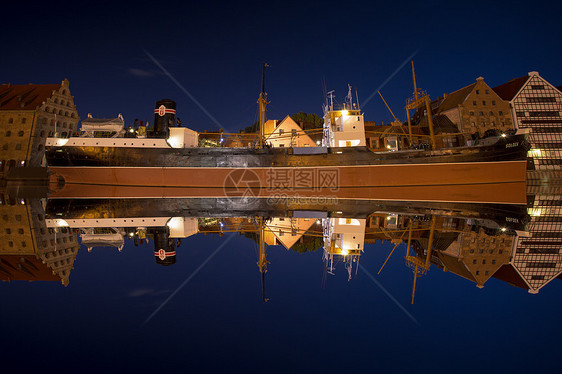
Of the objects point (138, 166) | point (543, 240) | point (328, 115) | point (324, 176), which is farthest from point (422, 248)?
point (138, 166)

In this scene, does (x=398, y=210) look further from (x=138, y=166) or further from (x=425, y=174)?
(x=138, y=166)

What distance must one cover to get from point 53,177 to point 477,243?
120ft

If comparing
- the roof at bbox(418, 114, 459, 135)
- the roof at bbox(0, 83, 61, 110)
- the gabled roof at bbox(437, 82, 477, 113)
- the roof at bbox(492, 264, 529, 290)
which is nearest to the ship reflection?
the roof at bbox(492, 264, 529, 290)

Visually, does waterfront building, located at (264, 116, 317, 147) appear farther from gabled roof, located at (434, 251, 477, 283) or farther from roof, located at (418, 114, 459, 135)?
gabled roof, located at (434, 251, 477, 283)

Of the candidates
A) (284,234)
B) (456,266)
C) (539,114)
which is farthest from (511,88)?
(456,266)

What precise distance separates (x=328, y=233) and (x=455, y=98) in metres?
39.3

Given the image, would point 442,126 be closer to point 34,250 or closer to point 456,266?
point 456,266

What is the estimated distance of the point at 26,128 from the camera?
35312 mm

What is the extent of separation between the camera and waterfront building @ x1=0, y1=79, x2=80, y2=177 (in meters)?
34.7

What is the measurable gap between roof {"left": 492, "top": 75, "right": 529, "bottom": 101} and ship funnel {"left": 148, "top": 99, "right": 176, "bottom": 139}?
41487 mm

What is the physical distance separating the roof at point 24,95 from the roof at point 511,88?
5879 cm

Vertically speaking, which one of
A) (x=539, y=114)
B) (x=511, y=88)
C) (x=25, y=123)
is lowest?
(x=25, y=123)

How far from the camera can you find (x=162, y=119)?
Result: 78.0 ft

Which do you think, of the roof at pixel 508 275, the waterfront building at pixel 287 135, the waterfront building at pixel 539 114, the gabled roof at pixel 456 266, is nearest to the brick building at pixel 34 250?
the gabled roof at pixel 456 266
